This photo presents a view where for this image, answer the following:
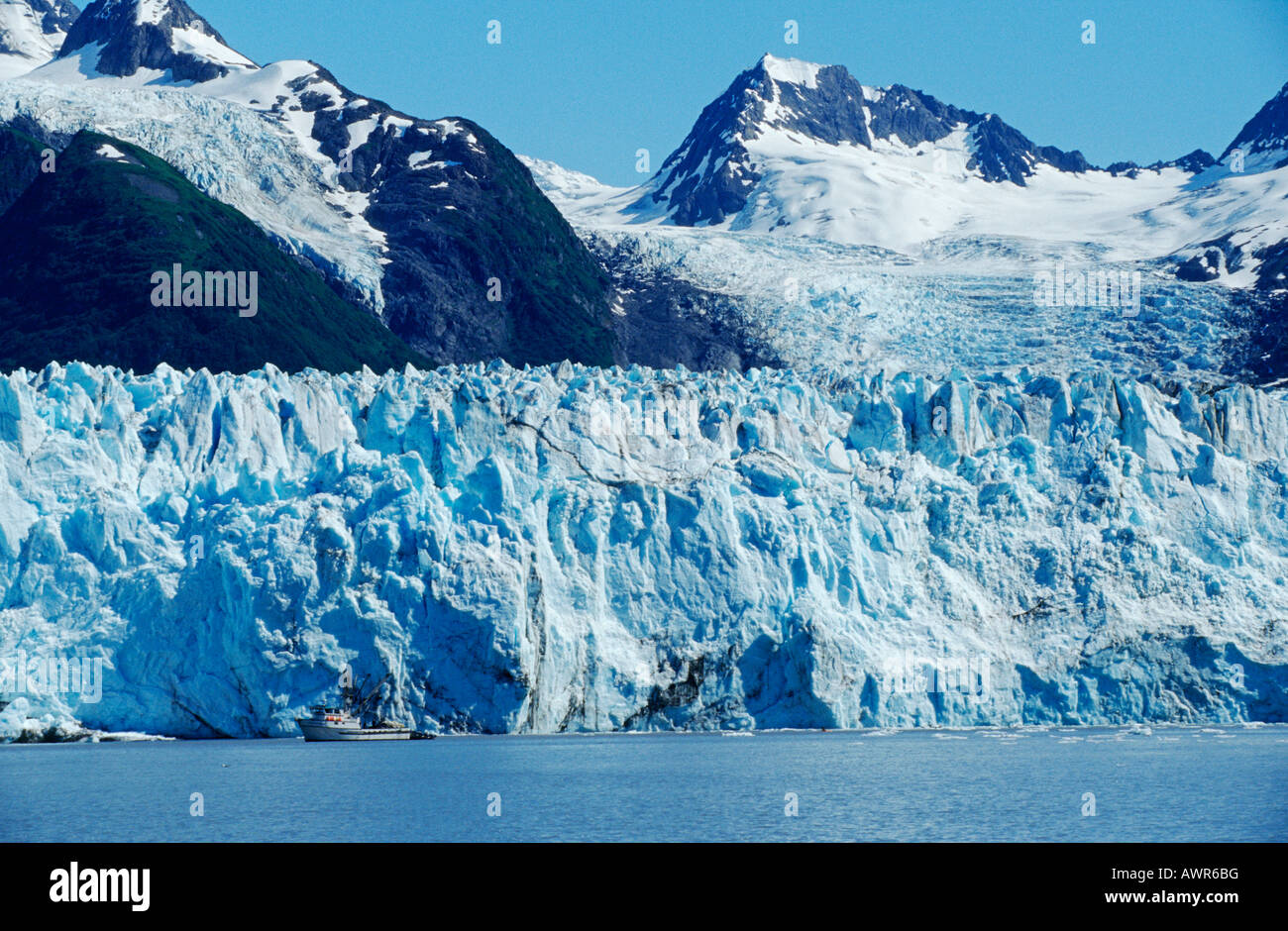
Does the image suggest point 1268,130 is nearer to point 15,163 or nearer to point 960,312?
point 960,312

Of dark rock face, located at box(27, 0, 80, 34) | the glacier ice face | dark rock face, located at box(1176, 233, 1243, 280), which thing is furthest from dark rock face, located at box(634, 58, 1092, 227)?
dark rock face, located at box(27, 0, 80, 34)

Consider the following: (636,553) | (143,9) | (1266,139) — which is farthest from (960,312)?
(143,9)

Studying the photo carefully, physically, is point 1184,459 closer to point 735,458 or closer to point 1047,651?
point 1047,651

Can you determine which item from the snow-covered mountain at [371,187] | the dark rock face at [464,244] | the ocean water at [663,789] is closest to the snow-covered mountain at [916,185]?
the dark rock face at [464,244]

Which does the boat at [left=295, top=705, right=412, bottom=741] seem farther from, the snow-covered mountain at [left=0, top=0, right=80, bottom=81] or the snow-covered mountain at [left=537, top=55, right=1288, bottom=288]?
the snow-covered mountain at [left=0, top=0, right=80, bottom=81]

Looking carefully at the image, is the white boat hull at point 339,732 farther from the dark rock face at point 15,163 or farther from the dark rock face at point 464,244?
the dark rock face at point 15,163

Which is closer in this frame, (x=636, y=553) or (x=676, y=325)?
(x=636, y=553)

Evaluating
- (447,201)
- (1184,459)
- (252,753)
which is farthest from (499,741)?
(447,201)
